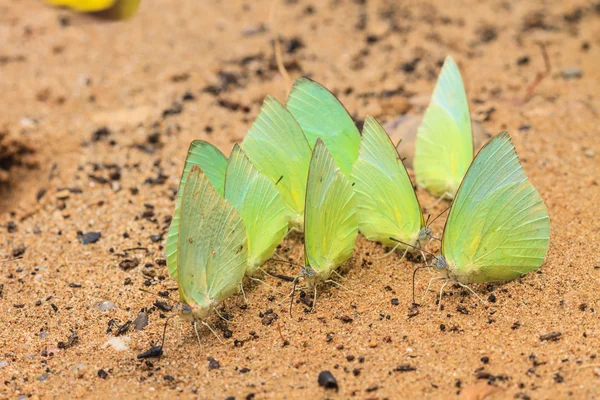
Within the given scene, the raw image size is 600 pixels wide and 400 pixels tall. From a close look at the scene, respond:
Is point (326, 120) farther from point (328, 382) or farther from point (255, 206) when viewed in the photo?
point (328, 382)

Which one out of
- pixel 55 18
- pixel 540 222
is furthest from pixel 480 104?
pixel 55 18

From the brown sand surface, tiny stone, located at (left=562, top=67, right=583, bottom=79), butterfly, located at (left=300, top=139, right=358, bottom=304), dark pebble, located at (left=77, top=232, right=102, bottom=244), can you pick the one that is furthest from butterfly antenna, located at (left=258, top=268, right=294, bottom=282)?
tiny stone, located at (left=562, top=67, right=583, bottom=79)

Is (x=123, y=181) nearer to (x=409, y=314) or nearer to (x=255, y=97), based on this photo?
(x=255, y=97)

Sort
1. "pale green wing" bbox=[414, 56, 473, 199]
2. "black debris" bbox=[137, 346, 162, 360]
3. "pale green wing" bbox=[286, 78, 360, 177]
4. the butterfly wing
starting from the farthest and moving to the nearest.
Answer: "pale green wing" bbox=[414, 56, 473, 199] < "pale green wing" bbox=[286, 78, 360, 177] < "black debris" bbox=[137, 346, 162, 360] < the butterfly wing

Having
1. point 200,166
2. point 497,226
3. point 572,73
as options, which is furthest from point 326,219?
point 572,73

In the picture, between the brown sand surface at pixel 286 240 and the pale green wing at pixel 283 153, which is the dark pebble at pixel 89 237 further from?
the pale green wing at pixel 283 153

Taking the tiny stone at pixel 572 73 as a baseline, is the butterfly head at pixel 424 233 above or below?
below

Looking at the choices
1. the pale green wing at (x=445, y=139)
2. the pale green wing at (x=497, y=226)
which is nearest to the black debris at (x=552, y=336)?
the pale green wing at (x=497, y=226)

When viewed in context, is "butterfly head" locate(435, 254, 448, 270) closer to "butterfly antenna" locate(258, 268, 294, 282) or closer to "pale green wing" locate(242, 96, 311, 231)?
"butterfly antenna" locate(258, 268, 294, 282)
